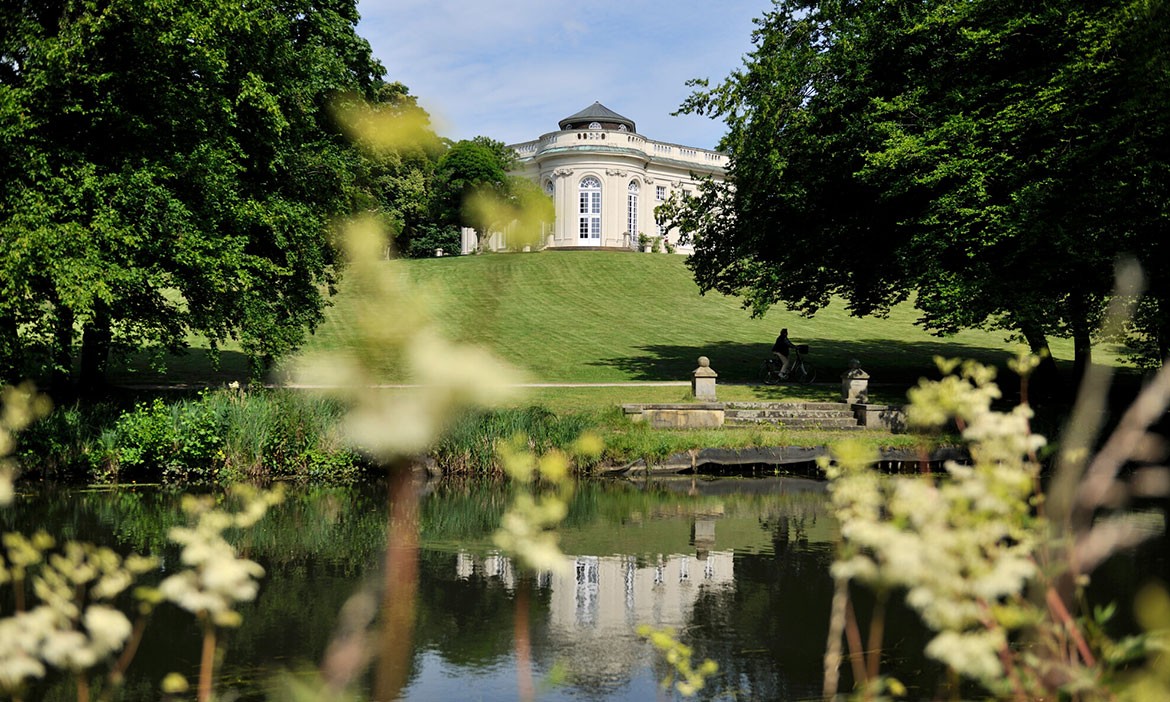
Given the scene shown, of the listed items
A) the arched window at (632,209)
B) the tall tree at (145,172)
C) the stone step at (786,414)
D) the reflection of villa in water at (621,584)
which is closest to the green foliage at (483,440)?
the tall tree at (145,172)

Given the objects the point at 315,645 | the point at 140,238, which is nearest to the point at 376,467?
the point at 140,238

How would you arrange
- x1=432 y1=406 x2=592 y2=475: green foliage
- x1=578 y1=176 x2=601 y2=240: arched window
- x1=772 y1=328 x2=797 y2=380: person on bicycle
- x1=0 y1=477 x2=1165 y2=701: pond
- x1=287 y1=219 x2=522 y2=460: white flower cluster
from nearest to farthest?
1. x1=287 y1=219 x2=522 y2=460: white flower cluster
2. x1=0 y1=477 x2=1165 y2=701: pond
3. x1=432 y1=406 x2=592 y2=475: green foliage
4. x1=772 y1=328 x2=797 y2=380: person on bicycle
5. x1=578 y1=176 x2=601 y2=240: arched window

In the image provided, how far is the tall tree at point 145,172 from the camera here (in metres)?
15.6

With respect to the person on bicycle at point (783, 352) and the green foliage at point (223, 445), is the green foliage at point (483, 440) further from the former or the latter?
the person on bicycle at point (783, 352)

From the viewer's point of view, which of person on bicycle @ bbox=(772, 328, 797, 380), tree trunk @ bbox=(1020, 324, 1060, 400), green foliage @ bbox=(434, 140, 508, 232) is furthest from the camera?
person on bicycle @ bbox=(772, 328, 797, 380)

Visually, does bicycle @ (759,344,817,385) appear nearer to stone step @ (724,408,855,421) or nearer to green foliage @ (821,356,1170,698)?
stone step @ (724,408,855,421)

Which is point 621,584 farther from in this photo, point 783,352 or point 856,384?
point 783,352

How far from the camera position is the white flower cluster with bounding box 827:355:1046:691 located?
7.32 feet

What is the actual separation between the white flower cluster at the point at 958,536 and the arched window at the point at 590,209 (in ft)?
222

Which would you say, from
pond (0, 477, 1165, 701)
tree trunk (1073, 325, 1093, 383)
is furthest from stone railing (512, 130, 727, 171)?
pond (0, 477, 1165, 701)

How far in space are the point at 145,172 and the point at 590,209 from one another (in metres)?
55.0

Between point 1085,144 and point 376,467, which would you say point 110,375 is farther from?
point 1085,144

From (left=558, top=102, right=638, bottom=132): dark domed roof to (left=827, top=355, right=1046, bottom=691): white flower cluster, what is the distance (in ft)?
243

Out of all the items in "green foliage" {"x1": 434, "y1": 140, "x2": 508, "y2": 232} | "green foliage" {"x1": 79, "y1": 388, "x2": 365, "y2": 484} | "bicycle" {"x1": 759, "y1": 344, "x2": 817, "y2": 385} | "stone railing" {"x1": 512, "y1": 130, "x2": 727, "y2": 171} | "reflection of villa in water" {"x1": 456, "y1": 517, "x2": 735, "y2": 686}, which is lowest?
"reflection of villa in water" {"x1": 456, "y1": 517, "x2": 735, "y2": 686}
